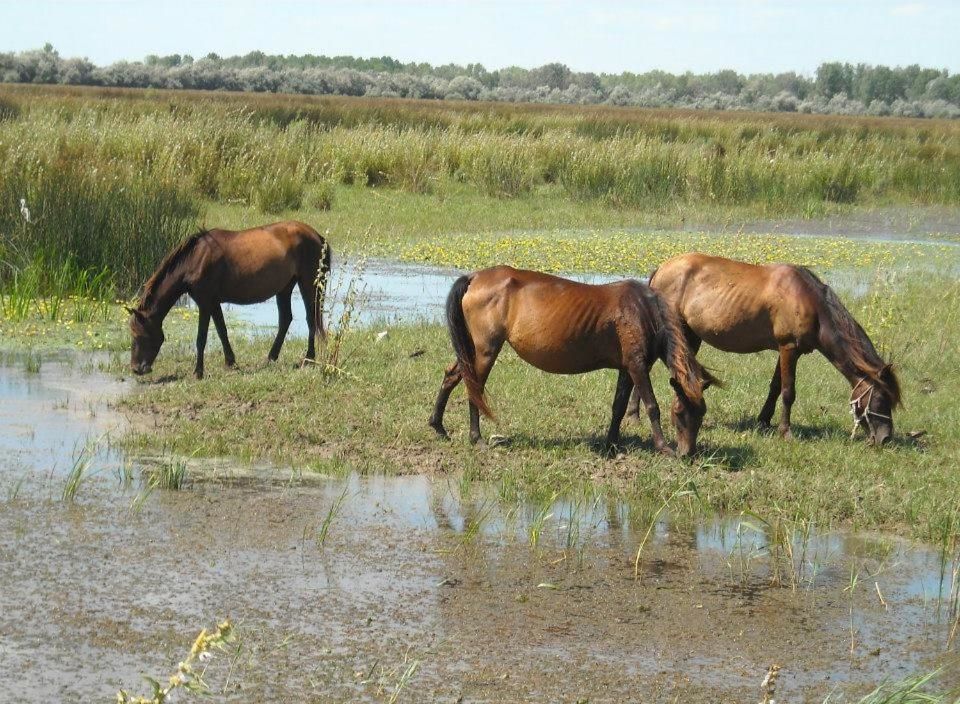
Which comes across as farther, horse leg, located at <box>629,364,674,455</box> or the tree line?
the tree line

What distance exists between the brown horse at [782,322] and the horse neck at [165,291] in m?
3.97

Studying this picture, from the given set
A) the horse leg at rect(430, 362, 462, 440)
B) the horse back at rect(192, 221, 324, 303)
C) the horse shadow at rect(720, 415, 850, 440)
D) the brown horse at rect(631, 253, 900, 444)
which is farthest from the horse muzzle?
the horse back at rect(192, 221, 324, 303)

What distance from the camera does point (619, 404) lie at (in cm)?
877

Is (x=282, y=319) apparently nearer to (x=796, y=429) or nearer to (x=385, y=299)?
(x=385, y=299)

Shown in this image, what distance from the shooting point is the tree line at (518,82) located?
241 ft

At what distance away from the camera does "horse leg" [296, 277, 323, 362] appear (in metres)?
11.5

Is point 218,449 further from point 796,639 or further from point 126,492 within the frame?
point 796,639

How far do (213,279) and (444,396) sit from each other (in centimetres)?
295

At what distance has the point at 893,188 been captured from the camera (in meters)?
28.6

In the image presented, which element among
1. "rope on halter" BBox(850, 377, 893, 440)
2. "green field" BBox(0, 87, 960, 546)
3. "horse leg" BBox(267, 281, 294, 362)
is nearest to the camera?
"green field" BBox(0, 87, 960, 546)

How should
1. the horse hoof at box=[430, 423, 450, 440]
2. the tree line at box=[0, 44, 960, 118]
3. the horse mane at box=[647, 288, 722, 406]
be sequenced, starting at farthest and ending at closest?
1. the tree line at box=[0, 44, 960, 118]
2. the horse hoof at box=[430, 423, 450, 440]
3. the horse mane at box=[647, 288, 722, 406]

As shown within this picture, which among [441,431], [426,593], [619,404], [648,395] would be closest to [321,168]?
[441,431]

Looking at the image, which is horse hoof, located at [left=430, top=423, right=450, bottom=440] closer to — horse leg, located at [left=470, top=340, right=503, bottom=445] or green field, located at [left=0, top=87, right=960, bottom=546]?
green field, located at [left=0, top=87, right=960, bottom=546]

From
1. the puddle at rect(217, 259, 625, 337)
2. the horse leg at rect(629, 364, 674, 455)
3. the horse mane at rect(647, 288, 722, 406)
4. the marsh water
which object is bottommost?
the marsh water
